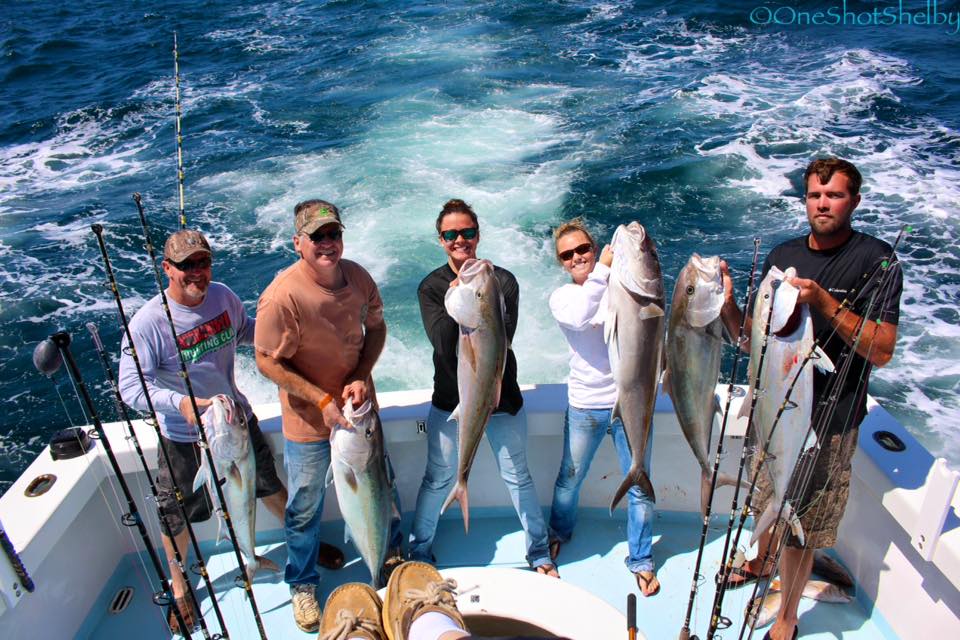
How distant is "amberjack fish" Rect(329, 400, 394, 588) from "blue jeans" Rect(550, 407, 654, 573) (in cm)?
84

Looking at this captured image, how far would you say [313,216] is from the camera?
2.68 metres

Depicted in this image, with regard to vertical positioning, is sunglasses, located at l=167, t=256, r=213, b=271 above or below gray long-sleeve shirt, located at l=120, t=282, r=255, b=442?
above

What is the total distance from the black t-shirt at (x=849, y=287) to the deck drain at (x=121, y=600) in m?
3.20

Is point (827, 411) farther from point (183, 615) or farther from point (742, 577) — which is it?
point (183, 615)

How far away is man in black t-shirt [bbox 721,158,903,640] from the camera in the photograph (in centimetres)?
233

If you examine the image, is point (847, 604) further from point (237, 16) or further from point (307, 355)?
point (237, 16)

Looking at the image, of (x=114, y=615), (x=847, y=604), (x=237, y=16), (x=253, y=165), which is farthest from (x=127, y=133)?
(x=847, y=604)

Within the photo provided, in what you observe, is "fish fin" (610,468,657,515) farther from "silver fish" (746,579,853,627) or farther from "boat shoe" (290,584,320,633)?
"boat shoe" (290,584,320,633)

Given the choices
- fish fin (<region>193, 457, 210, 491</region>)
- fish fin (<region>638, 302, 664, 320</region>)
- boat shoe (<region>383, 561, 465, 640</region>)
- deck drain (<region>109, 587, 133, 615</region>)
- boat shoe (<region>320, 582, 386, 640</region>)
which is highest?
fish fin (<region>638, 302, 664, 320</region>)

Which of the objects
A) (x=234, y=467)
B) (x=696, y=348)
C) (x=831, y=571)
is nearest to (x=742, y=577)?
(x=831, y=571)

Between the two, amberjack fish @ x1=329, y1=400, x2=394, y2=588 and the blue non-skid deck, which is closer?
amberjack fish @ x1=329, y1=400, x2=394, y2=588

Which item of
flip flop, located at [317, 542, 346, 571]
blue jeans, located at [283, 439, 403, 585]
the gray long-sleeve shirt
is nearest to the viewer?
the gray long-sleeve shirt

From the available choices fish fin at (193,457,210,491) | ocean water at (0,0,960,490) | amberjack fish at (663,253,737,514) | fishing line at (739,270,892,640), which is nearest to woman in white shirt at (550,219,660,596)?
amberjack fish at (663,253,737,514)

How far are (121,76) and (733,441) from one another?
15.5 meters
